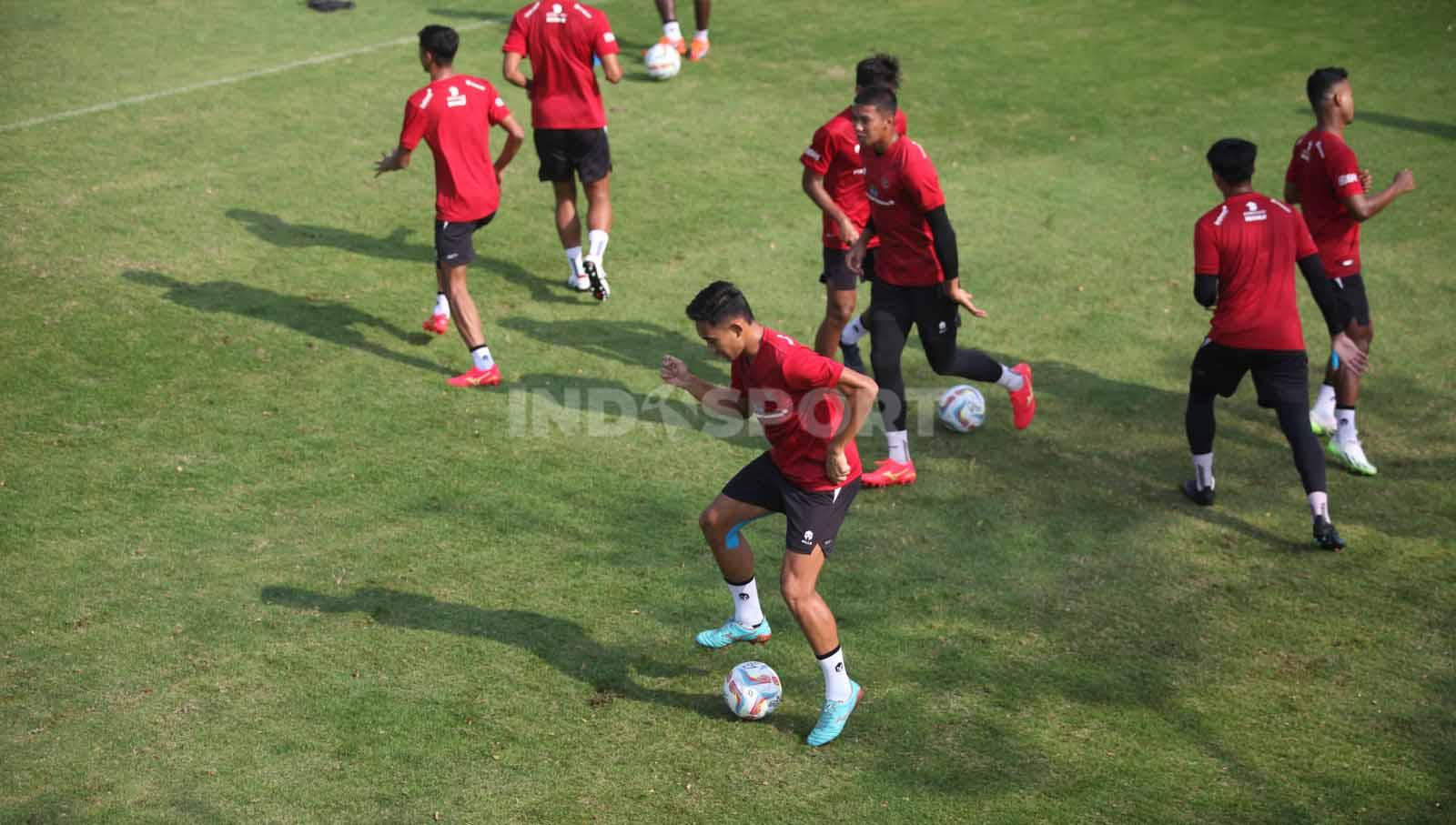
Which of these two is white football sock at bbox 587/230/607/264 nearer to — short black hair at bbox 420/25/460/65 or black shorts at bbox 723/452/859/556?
short black hair at bbox 420/25/460/65

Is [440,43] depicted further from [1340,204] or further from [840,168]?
[1340,204]

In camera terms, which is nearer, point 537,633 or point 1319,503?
point 537,633

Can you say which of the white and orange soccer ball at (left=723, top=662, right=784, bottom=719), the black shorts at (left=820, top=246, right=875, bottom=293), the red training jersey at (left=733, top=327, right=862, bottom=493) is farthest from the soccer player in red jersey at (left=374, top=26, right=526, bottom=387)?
the white and orange soccer ball at (left=723, top=662, right=784, bottom=719)

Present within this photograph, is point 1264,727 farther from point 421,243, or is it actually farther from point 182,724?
point 421,243

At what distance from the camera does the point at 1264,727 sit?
6613mm

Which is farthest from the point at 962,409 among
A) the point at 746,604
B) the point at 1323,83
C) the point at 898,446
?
the point at 746,604

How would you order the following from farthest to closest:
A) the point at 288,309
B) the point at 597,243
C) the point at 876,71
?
the point at 597,243
the point at 288,309
the point at 876,71

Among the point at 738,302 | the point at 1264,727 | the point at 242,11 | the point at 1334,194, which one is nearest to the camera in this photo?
the point at 738,302

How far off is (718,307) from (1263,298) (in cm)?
397

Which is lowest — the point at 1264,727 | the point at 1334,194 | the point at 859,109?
the point at 1264,727

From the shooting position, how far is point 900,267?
8953mm

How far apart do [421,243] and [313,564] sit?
5487 millimetres

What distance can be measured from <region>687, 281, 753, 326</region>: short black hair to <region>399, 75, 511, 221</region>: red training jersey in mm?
4547

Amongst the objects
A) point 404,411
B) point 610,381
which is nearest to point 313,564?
point 404,411
